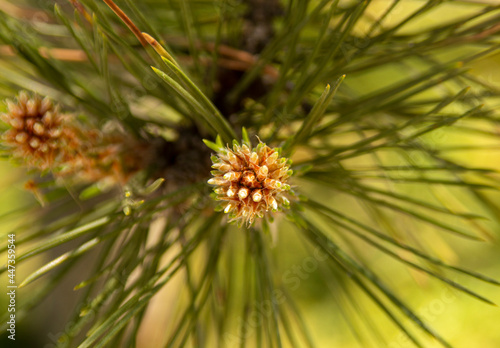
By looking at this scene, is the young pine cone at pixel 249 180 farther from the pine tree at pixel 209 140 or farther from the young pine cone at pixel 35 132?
the young pine cone at pixel 35 132

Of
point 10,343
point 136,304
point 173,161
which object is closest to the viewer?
point 136,304

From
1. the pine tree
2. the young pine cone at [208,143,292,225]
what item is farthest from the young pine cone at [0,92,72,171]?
the young pine cone at [208,143,292,225]

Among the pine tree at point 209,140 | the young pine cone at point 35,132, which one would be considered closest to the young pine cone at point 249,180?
the pine tree at point 209,140

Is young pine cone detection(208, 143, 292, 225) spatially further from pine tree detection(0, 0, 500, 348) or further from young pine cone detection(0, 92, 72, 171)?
young pine cone detection(0, 92, 72, 171)

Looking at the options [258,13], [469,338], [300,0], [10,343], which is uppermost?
[10,343]

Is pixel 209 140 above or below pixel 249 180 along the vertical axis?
above

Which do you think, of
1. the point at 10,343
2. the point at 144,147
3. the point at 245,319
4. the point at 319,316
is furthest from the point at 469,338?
the point at 10,343

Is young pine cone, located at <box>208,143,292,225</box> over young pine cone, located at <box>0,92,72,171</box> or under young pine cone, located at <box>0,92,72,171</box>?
under

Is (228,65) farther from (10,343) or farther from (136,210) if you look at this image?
(10,343)
